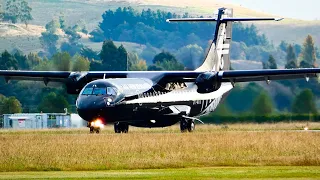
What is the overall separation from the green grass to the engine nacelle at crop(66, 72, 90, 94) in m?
24.6

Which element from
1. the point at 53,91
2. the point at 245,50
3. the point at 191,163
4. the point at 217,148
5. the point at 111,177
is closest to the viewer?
the point at 111,177

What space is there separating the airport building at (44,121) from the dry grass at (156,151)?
2474 centimetres

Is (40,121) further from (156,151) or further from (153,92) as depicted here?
(156,151)

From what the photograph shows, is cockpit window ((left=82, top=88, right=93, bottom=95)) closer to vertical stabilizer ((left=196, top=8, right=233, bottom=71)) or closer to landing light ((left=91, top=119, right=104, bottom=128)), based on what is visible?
landing light ((left=91, top=119, right=104, bottom=128))

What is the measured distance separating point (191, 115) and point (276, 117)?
782cm

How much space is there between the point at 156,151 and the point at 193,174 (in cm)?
891

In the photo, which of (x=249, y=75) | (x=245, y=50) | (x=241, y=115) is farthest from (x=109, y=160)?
(x=245, y=50)

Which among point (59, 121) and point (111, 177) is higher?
point (111, 177)

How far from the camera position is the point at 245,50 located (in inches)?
6944

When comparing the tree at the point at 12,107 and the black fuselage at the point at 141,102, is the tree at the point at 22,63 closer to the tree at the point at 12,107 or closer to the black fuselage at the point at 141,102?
the tree at the point at 12,107

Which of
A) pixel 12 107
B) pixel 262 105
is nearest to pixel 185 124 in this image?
pixel 262 105

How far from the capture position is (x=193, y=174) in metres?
37.3

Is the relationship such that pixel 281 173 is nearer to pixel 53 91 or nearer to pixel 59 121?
pixel 59 121

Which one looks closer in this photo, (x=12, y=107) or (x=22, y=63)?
(x=12, y=107)
